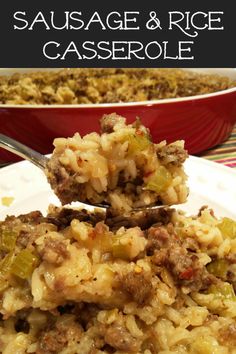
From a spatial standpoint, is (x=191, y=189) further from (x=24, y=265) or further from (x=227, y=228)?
(x=24, y=265)

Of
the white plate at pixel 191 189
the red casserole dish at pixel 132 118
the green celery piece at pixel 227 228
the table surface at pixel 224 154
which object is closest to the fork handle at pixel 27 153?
the white plate at pixel 191 189

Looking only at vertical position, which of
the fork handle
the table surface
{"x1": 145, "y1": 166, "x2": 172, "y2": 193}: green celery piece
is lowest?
the table surface

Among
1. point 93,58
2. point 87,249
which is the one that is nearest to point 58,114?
point 87,249

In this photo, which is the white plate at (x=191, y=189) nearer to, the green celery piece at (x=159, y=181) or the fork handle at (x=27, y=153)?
the fork handle at (x=27, y=153)

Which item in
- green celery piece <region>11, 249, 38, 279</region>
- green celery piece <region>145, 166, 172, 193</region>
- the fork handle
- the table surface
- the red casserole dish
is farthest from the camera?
the table surface

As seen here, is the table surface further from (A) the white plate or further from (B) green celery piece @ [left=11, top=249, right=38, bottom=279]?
(B) green celery piece @ [left=11, top=249, right=38, bottom=279]

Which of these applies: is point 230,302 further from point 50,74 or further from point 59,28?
point 59,28

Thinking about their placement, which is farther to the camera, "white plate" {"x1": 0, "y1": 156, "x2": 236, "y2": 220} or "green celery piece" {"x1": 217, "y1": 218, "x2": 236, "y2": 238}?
"white plate" {"x1": 0, "y1": 156, "x2": 236, "y2": 220}

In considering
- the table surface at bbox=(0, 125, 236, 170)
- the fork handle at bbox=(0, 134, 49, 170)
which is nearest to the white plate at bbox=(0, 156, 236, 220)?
the fork handle at bbox=(0, 134, 49, 170)
